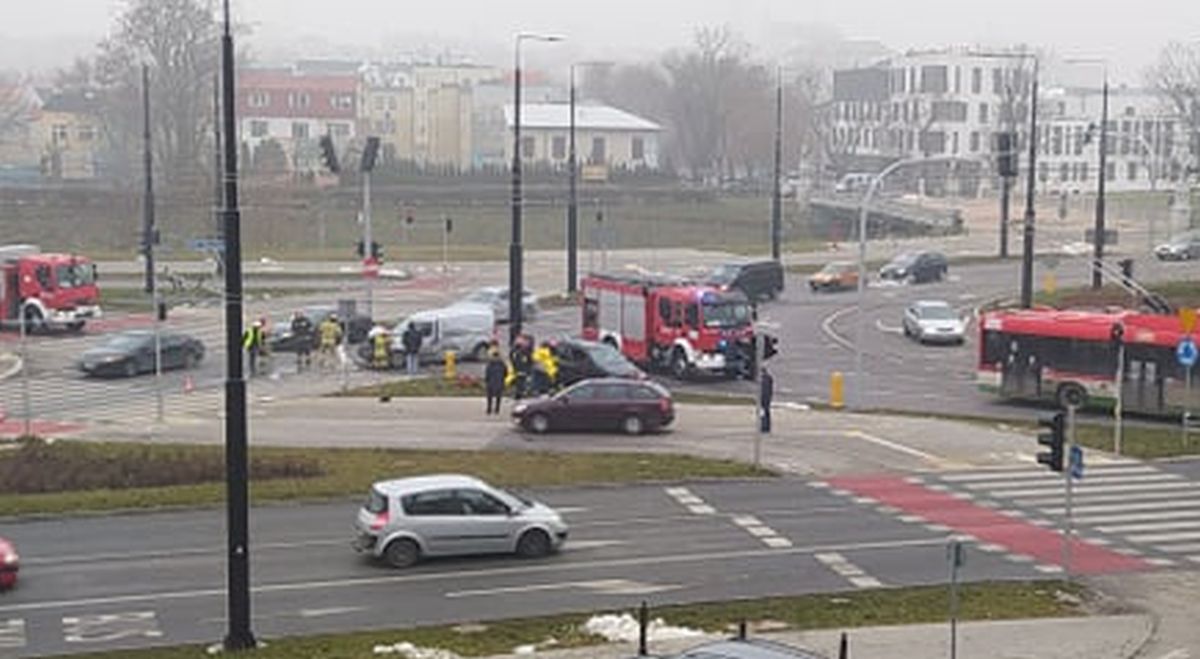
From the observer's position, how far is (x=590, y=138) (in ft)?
409

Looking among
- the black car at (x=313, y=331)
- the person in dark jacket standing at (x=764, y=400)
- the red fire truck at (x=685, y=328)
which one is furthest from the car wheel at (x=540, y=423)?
the black car at (x=313, y=331)

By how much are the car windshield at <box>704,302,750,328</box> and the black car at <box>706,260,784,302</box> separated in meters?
17.1

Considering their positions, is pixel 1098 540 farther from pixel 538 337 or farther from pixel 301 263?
pixel 301 263

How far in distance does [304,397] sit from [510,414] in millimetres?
6402

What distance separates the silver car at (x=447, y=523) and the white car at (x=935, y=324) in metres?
30.4

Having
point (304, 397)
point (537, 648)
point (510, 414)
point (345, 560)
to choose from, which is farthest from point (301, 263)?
point (537, 648)

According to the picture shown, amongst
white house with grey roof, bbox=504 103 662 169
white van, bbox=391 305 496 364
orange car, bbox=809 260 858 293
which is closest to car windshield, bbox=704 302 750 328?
white van, bbox=391 305 496 364

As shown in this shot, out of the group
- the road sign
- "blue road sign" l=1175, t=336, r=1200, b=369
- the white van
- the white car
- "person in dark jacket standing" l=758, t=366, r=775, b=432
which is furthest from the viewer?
the white car

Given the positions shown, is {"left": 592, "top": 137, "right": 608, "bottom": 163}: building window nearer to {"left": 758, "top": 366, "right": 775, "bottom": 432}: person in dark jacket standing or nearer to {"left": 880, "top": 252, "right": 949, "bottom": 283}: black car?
{"left": 880, "top": 252, "right": 949, "bottom": 283}: black car

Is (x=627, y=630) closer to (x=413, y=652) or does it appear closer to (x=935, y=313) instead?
(x=413, y=652)

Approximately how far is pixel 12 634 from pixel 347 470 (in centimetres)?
1024

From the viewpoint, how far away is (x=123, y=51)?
11081cm

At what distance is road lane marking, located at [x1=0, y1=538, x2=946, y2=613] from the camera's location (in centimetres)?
2125

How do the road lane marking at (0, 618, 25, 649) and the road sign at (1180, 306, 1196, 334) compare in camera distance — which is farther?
the road sign at (1180, 306, 1196, 334)
